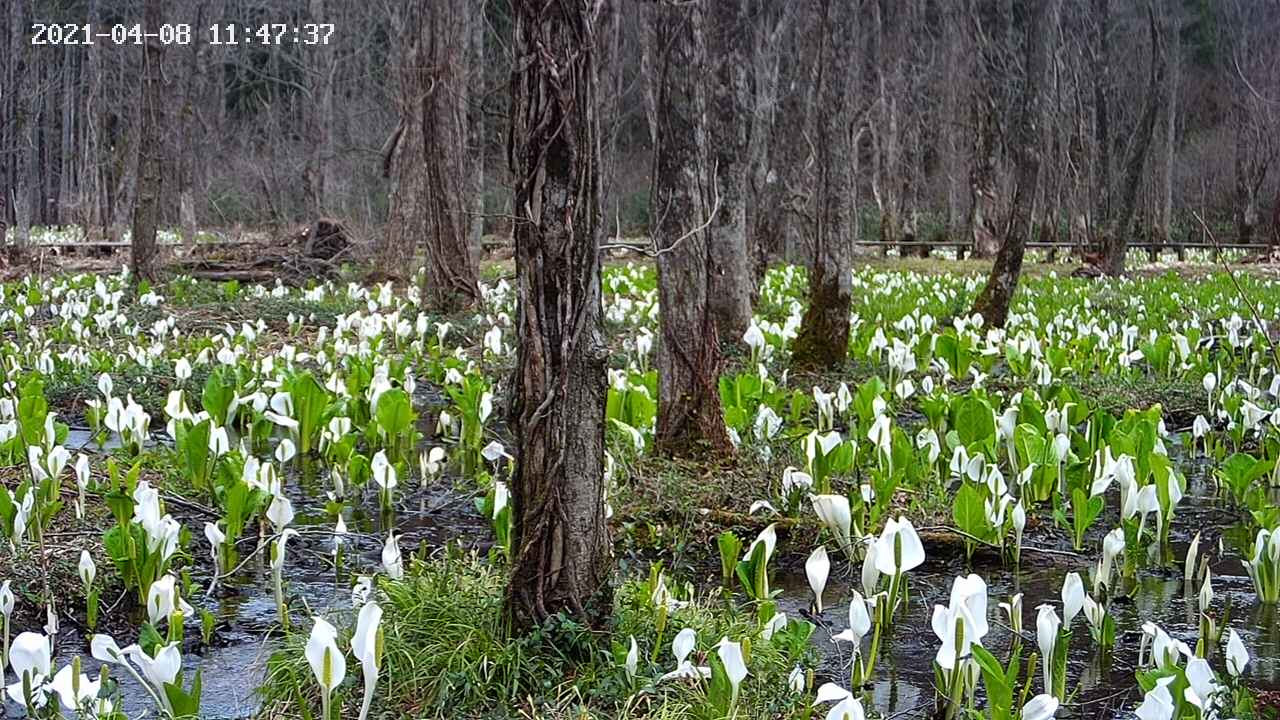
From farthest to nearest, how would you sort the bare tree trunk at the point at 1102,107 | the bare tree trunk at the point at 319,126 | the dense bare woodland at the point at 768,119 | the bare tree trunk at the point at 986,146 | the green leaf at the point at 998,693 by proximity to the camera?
the bare tree trunk at the point at 319,126 → the bare tree trunk at the point at 1102,107 → the bare tree trunk at the point at 986,146 → the dense bare woodland at the point at 768,119 → the green leaf at the point at 998,693

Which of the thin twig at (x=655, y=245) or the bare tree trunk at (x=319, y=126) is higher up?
the bare tree trunk at (x=319, y=126)

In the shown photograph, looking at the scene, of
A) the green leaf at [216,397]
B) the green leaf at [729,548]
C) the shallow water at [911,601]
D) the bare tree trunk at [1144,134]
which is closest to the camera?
the shallow water at [911,601]

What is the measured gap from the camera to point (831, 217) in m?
8.58

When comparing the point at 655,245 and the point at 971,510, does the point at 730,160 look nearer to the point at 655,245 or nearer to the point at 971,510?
the point at 655,245

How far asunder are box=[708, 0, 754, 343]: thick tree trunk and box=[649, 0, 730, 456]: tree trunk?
102 centimetres

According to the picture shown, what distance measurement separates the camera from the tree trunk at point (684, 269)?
5.50 metres

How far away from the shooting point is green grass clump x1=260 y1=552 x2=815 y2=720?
3.04m

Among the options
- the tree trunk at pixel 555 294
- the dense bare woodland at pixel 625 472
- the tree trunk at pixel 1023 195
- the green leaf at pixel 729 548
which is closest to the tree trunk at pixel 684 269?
the dense bare woodland at pixel 625 472

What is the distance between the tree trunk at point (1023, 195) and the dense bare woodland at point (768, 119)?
0.80ft

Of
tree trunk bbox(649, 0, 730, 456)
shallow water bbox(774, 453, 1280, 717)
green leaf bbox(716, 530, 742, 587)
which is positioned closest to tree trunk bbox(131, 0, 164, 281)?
tree trunk bbox(649, 0, 730, 456)

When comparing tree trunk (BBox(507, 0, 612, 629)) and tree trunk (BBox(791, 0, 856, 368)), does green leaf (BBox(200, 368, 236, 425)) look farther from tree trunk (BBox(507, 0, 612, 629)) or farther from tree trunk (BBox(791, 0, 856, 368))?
tree trunk (BBox(791, 0, 856, 368))

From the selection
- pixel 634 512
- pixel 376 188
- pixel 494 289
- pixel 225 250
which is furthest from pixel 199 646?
pixel 376 188

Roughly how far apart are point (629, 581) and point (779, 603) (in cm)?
89

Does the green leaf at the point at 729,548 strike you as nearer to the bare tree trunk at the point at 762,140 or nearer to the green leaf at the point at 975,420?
the green leaf at the point at 975,420
